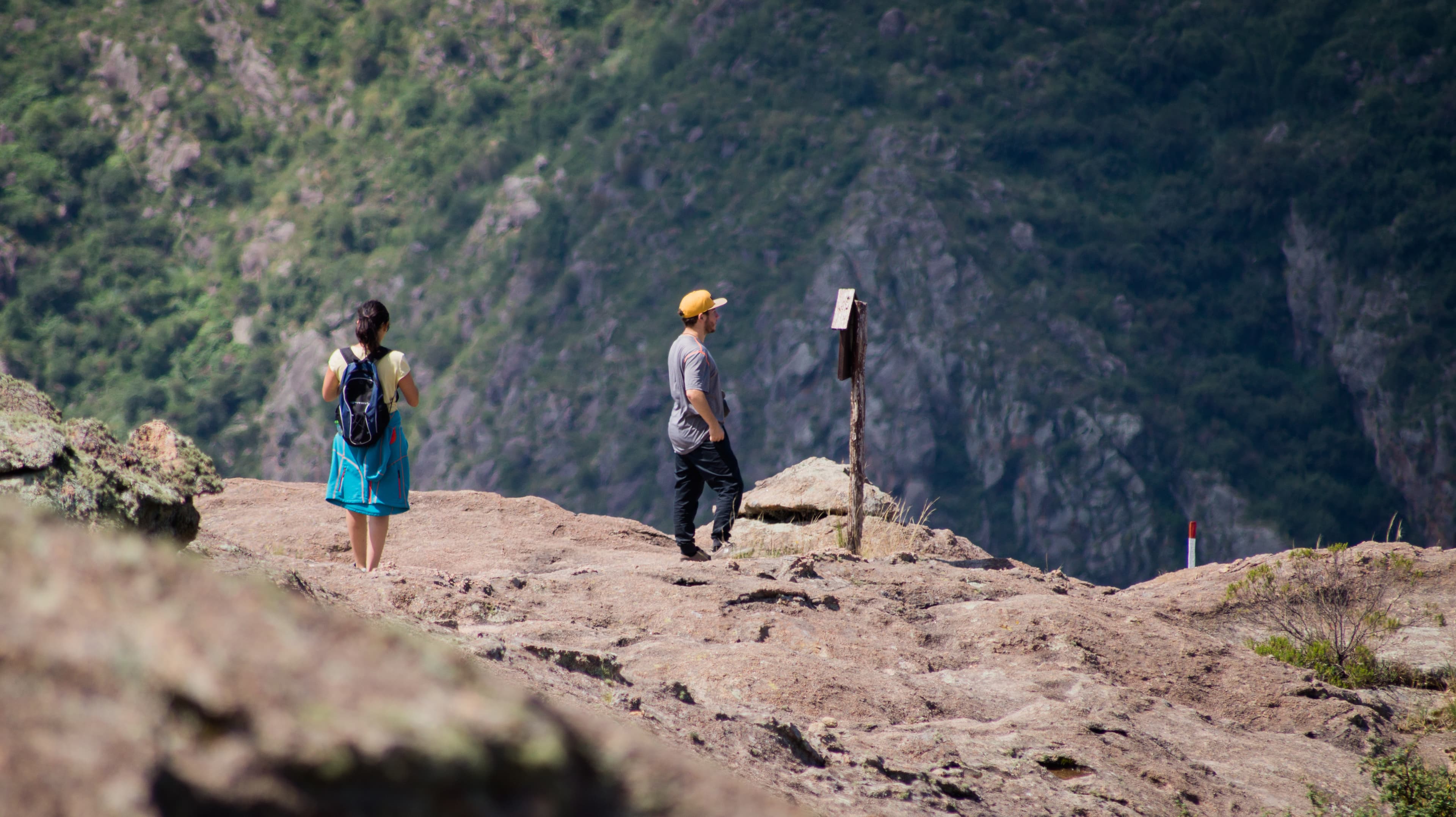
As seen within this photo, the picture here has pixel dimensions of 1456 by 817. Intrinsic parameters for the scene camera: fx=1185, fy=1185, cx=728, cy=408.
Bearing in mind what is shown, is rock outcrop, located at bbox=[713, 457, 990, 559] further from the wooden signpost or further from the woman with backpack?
the woman with backpack

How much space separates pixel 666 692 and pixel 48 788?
10.2ft

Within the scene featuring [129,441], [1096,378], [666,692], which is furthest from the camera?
[1096,378]

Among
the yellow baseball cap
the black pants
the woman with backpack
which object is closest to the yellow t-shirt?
the woman with backpack

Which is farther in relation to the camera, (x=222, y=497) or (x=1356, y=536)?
(x=1356, y=536)

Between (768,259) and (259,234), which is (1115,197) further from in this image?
(259,234)

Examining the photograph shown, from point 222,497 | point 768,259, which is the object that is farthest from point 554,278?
point 222,497

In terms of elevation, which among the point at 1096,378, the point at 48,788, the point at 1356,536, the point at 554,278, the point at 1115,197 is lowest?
the point at 1356,536

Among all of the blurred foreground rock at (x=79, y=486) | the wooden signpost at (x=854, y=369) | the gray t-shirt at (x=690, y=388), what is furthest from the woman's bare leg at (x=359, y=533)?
the wooden signpost at (x=854, y=369)

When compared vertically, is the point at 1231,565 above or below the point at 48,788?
below

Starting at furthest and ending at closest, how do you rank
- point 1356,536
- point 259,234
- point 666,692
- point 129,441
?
point 259,234 → point 1356,536 → point 129,441 → point 666,692

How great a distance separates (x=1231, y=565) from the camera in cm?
787

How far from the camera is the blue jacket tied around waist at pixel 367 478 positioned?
509 centimetres

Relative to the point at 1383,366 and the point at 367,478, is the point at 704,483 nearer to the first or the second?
the point at 367,478

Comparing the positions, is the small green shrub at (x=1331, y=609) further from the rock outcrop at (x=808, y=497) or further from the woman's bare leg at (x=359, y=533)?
the woman's bare leg at (x=359, y=533)
